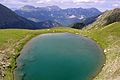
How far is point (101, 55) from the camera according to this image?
56281 mm

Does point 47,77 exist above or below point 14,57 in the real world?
below

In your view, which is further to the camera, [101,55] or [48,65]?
[101,55]

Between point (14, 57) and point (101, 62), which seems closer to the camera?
point (101, 62)

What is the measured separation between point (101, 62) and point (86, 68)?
9.56 metres

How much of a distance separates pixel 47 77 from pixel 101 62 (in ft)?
89.2

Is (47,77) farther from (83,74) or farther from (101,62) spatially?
(101,62)

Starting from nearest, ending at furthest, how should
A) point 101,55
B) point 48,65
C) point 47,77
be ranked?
point 47,77 < point 48,65 < point 101,55

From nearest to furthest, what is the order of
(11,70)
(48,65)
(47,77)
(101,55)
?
(47,77) → (11,70) → (48,65) → (101,55)

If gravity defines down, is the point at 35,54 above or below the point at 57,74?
above

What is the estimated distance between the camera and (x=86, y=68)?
4494cm

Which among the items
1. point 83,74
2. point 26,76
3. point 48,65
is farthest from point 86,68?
point 26,76

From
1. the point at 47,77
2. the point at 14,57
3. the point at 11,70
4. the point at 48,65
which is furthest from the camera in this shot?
the point at 14,57

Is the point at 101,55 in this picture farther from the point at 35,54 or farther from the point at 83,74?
the point at 35,54

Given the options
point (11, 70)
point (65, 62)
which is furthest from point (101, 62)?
point (11, 70)
